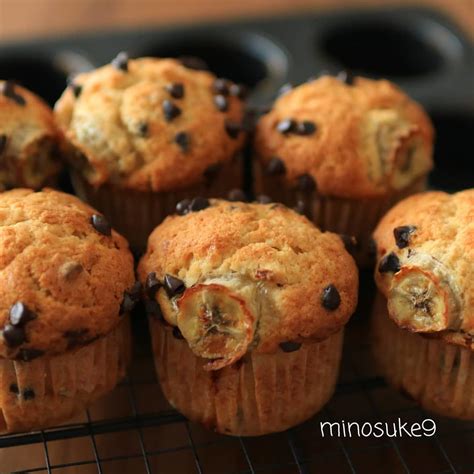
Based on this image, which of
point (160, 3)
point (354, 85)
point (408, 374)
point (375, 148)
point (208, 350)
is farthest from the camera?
point (160, 3)

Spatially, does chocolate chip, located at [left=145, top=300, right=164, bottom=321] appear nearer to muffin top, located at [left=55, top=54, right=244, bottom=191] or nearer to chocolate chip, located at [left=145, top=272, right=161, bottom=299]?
chocolate chip, located at [left=145, top=272, right=161, bottom=299]

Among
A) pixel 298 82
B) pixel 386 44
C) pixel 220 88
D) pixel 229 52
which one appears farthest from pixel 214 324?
pixel 386 44

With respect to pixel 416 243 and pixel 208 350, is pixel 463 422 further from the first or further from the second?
pixel 208 350

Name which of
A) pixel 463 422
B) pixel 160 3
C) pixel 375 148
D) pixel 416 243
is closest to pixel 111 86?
pixel 375 148

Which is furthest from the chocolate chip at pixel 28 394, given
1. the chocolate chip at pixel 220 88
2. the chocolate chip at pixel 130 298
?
the chocolate chip at pixel 220 88

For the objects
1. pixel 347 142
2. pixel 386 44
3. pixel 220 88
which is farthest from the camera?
pixel 386 44

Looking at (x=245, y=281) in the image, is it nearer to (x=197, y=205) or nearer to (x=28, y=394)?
(x=197, y=205)

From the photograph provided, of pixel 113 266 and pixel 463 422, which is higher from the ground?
pixel 113 266
